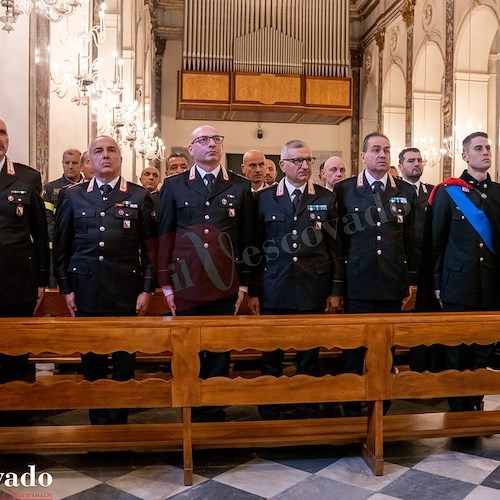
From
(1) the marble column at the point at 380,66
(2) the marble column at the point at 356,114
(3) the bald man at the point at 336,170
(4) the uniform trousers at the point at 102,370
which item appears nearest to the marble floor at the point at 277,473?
(4) the uniform trousers at the point at 102,370

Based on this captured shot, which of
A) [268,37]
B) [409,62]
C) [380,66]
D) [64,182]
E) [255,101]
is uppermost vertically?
[268,37]

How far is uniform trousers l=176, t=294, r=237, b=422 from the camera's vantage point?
301cm

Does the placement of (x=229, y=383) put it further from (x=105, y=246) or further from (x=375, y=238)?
(x=375, y=238)

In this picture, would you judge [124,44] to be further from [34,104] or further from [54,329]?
[54,329]

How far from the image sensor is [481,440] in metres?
3.01

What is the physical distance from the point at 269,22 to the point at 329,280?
39.3ft

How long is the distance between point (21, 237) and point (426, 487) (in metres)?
2.12

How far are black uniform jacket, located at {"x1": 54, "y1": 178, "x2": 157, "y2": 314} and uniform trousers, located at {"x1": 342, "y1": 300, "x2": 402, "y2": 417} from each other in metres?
1.05

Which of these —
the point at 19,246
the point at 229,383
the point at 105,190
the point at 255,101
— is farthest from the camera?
the point at 255,101

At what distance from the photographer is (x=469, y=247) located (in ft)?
10.6

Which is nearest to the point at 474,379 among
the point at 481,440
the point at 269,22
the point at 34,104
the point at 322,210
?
the point at 481,440

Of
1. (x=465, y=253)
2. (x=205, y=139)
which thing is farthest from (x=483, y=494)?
(x=205, y=139)

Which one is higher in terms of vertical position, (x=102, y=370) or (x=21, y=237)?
(x=21, y=237)

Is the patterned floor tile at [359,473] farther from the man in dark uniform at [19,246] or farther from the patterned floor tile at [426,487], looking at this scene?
the man in dark uniform at [19,246]
